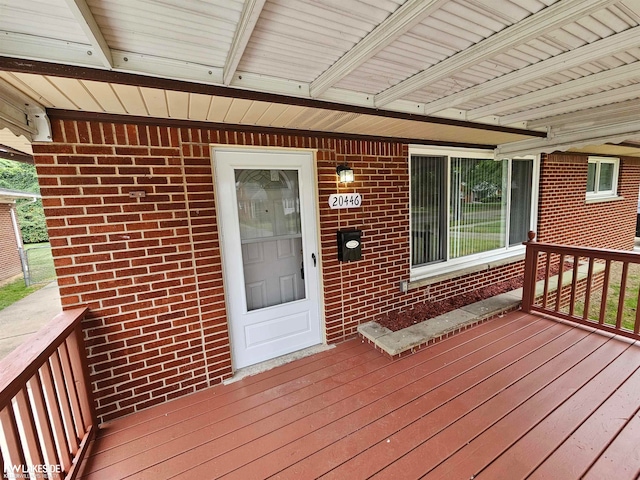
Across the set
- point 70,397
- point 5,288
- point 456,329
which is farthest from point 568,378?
point 5,288

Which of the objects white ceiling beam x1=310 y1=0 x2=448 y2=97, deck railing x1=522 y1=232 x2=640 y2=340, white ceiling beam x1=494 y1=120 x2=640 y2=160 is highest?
white ceiling beam x1=310 y1=0 x2=448 y2=97

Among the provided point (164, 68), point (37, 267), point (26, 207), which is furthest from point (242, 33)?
point (26, 207)

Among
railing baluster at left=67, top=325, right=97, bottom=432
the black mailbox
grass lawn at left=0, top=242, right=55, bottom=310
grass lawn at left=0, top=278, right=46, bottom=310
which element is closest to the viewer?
railing baluster at left=67, top=325, right=97, bottom=432

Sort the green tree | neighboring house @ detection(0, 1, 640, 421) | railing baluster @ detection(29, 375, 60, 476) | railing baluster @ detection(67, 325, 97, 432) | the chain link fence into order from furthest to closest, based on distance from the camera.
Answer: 1. the green tree
2. the chain link fence
3. railing baluster @ detection(67, 325, 97, 432)
4. railing baluster @ detection(29, 375, 60, 476)
5. neighboring house @ detection(0, 1, 640, 421)

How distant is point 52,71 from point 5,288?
10648mm

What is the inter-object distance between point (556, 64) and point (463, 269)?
9.27 ft

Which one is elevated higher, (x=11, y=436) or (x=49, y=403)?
(x=11, y=436)

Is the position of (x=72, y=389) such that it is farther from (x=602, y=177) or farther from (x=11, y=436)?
(x=602, y=177)

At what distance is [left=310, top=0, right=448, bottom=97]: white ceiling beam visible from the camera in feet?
3.67

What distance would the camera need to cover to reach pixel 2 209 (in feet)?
30.8

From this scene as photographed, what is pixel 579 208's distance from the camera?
536 cm

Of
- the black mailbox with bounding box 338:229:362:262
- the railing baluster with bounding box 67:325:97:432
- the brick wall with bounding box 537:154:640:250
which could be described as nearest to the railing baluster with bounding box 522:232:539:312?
the brick wall with bounding box 537:154:640:250

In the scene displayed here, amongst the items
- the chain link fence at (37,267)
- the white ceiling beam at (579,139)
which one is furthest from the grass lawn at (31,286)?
the white ceiling beam at (579,139)

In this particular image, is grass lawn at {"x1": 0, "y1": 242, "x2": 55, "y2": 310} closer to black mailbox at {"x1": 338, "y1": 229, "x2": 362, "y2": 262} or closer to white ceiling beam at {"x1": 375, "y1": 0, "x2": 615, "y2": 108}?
black mailbox at {"x1": 338, "y1": 229, "x2": 362, "y2": 262}
